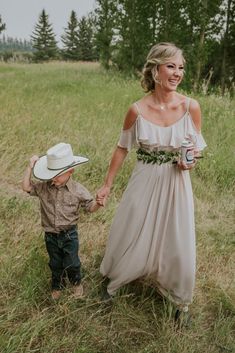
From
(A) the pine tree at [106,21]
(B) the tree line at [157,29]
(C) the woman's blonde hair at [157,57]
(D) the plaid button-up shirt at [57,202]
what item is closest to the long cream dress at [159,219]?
(C) the woman's blonde hair at [157,57]

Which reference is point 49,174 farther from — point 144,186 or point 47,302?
point 47,302

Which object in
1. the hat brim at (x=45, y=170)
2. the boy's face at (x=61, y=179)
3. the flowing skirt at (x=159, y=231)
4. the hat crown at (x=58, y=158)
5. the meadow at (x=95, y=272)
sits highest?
the hat crown at (x=58, y=158)

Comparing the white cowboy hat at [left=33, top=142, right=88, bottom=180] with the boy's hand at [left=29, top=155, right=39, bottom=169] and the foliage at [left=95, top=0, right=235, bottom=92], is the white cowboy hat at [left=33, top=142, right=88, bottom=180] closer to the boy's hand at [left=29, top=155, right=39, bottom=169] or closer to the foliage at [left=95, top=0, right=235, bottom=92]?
the boy's hand at [left=29, top=155, right=39, bottom=169]

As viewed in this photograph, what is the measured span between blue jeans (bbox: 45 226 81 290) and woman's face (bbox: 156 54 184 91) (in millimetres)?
1332

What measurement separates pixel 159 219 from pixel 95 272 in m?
0.96

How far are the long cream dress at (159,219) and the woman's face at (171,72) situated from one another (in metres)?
0.25

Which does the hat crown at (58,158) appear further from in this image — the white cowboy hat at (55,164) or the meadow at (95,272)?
the meadow at (95,272)

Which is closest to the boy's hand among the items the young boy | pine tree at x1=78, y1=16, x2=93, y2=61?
the young boy

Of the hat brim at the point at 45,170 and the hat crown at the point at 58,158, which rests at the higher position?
the hat crown at the point at 58,158

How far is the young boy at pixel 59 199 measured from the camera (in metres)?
2.89

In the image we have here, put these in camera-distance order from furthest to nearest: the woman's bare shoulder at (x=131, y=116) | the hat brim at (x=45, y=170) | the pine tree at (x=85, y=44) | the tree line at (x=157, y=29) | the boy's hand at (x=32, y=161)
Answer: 1. the pine tree at (x=85, y=44)
2. the tree line at (x=157, y=29)
3. the woman's bare shoulder at (x=131, y=116)
4. the boy's hand at (x=32, y=161)
5. the hat brim at (x=45, y=170)

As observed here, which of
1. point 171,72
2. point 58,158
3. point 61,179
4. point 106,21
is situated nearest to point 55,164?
point 58,158

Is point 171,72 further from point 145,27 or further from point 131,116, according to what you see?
point 145,27

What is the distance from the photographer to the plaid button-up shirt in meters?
3.03
